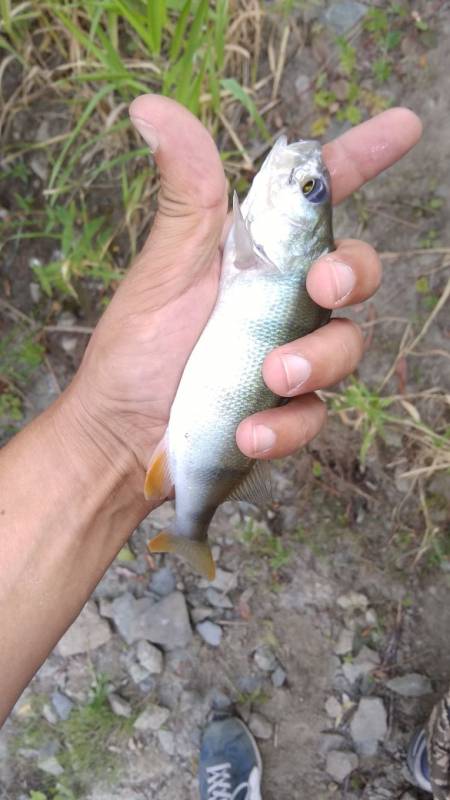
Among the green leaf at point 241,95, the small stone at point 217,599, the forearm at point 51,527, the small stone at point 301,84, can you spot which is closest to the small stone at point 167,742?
the small stone at point 217,599

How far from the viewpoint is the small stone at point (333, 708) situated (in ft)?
11.1

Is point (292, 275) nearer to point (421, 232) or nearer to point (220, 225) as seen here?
point (220, 225)

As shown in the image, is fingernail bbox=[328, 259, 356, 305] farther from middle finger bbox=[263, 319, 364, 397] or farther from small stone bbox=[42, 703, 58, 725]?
small stone bbox=[42, 703, 58, 725]

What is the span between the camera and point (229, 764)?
3252 millimetres

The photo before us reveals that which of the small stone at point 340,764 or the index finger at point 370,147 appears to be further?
the small stone at point 340,764

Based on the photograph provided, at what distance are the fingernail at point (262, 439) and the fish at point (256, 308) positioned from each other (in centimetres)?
9

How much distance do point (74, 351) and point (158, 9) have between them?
6.17 ft

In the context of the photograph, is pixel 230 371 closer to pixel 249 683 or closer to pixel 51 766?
pixel 249 683

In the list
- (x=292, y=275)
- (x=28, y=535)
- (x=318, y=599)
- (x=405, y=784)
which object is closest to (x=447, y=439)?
(x=318, y=599)

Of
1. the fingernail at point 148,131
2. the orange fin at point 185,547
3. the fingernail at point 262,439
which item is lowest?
the orange fin at point 185,547

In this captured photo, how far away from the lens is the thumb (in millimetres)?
2166

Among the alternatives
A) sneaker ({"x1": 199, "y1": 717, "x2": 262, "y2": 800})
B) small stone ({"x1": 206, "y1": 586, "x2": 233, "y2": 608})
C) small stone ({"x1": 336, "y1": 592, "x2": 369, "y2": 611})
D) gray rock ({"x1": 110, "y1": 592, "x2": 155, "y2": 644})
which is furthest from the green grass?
small stone ({"x1": 336, "y1": 592, "x2": 369, "y2": 611})

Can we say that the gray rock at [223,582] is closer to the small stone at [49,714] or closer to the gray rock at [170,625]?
the gray rock at [170,625]

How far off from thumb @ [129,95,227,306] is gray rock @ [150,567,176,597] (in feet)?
5.69
